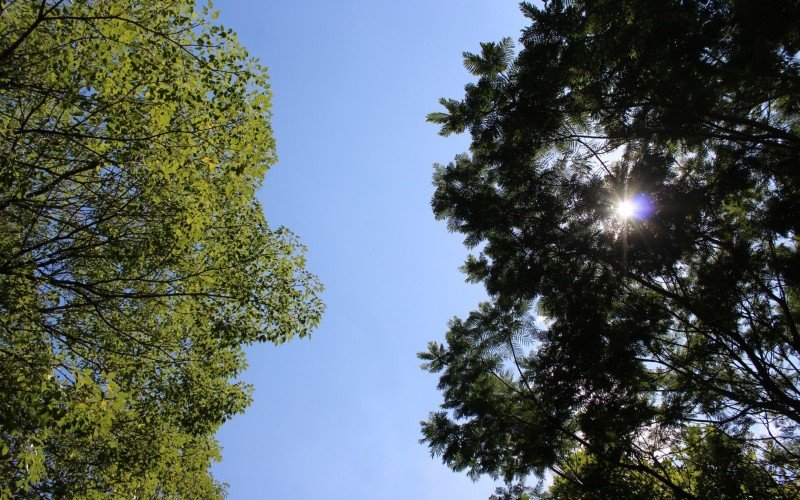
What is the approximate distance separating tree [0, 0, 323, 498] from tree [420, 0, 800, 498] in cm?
366

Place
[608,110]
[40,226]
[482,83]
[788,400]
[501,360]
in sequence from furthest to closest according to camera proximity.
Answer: [501,360], [40,226], [482,83], [608,110], [788,400]

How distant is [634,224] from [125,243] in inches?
299

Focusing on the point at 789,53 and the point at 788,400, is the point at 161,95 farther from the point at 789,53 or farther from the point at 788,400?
the point at 788,400

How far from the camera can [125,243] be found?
646 cm

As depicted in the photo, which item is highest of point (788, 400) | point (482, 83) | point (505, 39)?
point (505, 39)

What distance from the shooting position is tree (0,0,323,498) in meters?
5.08

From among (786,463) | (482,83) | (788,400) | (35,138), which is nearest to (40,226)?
(35,138)

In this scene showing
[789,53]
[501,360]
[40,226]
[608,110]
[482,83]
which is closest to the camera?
[789,53]

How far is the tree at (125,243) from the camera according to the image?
200 inches

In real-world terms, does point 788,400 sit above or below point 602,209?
below

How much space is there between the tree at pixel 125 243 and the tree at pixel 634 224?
3656mm

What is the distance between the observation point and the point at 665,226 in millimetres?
5980

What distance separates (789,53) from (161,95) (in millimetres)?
7623

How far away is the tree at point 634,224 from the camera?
5254 mm
